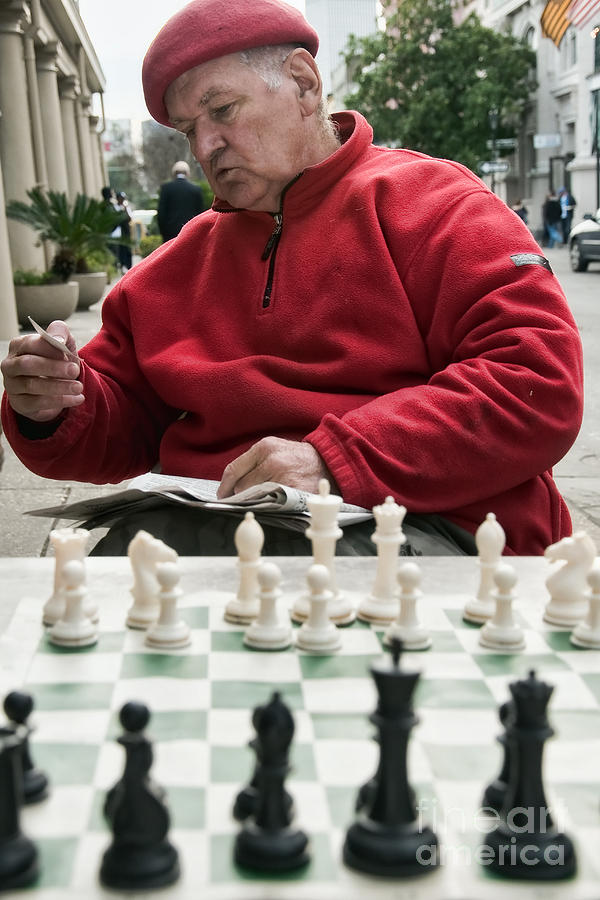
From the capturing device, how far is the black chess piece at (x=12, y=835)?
77 centimetres

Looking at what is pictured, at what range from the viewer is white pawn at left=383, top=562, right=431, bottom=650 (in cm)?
123

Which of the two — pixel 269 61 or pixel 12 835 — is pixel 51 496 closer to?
pixel 269 61

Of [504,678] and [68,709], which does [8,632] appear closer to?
[68,709]

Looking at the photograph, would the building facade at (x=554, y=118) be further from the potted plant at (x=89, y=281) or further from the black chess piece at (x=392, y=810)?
the black chess piece at (x=392, y=810)

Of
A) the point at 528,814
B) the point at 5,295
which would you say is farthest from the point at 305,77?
the point at 5,295

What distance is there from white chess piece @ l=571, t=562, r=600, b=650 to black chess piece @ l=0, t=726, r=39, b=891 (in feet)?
2.25

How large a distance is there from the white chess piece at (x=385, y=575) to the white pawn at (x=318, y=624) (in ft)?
0.27

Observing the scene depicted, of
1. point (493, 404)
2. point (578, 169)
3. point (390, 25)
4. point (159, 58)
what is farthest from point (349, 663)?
point (390, 25)

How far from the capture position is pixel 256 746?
0.84 meters

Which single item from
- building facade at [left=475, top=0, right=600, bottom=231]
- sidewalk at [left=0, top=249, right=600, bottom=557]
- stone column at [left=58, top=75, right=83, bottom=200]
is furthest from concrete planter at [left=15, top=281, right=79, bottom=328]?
building facade at [left=475, top=0, right=600, bottom=231]

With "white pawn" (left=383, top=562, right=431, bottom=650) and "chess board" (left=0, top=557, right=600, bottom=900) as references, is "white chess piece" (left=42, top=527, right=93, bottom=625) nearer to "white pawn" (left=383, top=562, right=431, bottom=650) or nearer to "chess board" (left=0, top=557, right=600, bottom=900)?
"chess board" (left=0, top=557, right=600, bottom=900)

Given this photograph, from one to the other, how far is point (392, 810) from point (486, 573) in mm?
575

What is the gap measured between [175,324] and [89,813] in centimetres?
146

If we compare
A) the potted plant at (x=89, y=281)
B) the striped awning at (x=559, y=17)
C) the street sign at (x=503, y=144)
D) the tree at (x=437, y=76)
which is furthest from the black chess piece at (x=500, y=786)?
the tree at (x=437, y=76)
